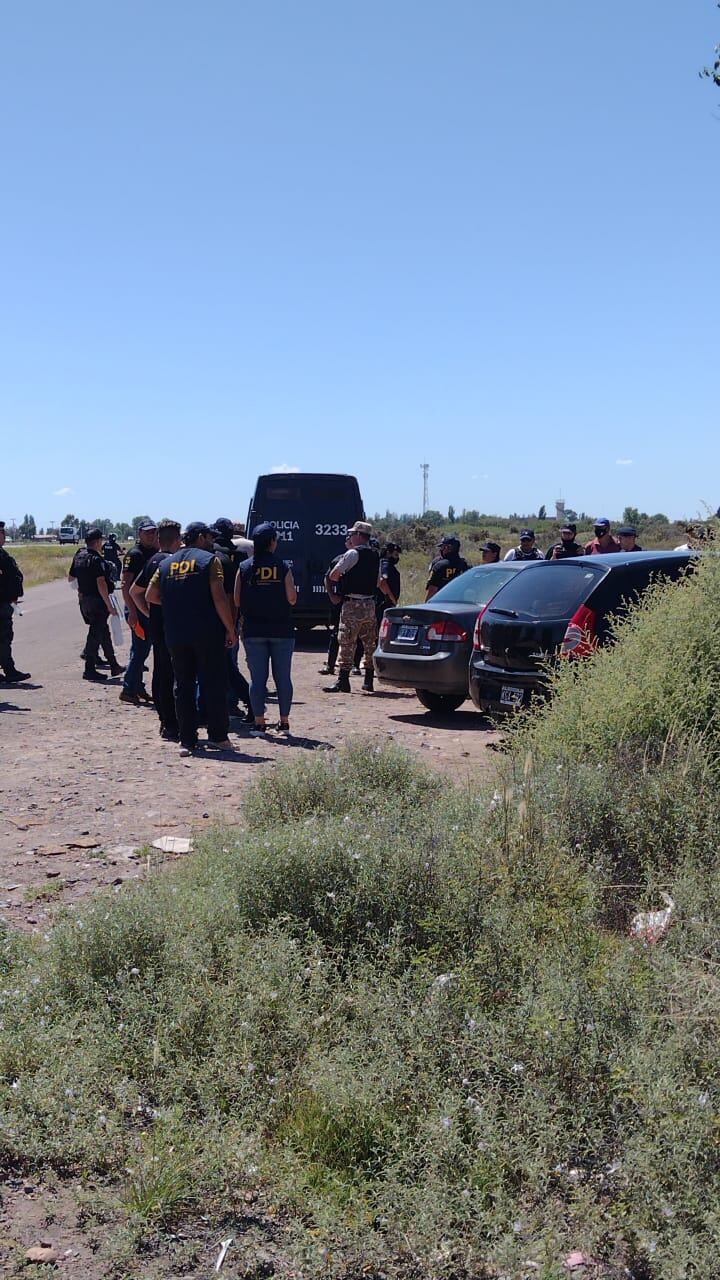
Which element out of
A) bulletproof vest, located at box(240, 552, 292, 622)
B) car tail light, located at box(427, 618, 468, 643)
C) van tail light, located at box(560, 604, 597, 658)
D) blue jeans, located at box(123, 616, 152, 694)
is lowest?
blue jeans, located at box(123, 616, 152, 694)

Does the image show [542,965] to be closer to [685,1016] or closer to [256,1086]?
[685,1016]

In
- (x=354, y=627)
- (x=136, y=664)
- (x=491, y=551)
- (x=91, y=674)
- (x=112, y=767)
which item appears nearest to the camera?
(x=112, y=767)

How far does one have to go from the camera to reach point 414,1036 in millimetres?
3627

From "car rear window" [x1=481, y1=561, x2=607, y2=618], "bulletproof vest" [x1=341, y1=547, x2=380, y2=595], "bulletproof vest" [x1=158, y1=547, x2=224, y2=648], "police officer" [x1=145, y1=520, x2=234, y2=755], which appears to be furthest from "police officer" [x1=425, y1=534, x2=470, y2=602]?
"bulletproof vest" [x1=158, y1=547, x2=224, y2=648]

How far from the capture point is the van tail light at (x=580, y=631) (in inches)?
349

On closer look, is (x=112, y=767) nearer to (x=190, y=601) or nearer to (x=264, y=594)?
(x=190, y=601)

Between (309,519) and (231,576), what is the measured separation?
8448 millimetres

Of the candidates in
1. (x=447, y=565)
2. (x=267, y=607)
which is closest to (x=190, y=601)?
(x=267, y=607)

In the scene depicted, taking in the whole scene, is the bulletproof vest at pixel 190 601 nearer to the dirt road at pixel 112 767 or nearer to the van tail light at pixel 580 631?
the dirt road at pixel 112 767

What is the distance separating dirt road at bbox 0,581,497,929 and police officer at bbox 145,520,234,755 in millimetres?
327

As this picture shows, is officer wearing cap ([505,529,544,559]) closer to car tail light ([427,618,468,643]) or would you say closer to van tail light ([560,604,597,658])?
car tail light ([427,618,468,643])

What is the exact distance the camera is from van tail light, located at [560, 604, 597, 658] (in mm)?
8859

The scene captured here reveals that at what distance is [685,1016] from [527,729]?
3566 mm

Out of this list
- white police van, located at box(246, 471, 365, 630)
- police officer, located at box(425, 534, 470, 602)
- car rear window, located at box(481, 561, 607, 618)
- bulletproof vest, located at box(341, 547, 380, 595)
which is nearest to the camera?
car rear window, located at box(481, 561, 607, 618)
